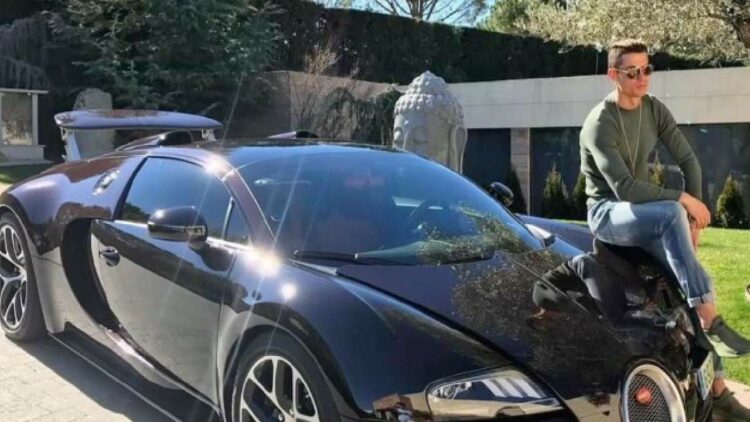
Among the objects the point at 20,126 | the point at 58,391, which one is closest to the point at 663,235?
the point at 58,391

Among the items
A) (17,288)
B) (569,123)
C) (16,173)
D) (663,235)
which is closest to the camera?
(663,235)

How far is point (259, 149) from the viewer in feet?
12.2

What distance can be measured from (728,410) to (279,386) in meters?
2.04

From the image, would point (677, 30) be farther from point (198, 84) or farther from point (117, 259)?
point (198, 84)

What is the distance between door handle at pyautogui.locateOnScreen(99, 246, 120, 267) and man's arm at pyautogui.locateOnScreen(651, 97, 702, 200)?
2823 mm

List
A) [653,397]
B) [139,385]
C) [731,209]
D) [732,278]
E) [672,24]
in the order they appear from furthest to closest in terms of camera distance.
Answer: [731,209], [672,24], [732,278], [139,385], [653,397]

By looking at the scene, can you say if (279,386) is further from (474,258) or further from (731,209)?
(731,209)

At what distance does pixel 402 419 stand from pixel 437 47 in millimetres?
24187

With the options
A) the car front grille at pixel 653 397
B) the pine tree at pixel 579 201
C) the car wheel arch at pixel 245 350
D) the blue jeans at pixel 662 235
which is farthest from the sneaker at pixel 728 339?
the pine tree at pixel 579 201

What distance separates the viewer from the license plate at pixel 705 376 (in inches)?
112

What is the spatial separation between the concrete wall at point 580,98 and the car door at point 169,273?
14.8 metres

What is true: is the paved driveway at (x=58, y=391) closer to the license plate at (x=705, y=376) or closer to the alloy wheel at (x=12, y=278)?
the alloy wheel at (x=12, y=278)

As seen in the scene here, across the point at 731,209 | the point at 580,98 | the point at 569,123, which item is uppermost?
the point at 580,98

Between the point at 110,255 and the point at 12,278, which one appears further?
the point at 12,278
